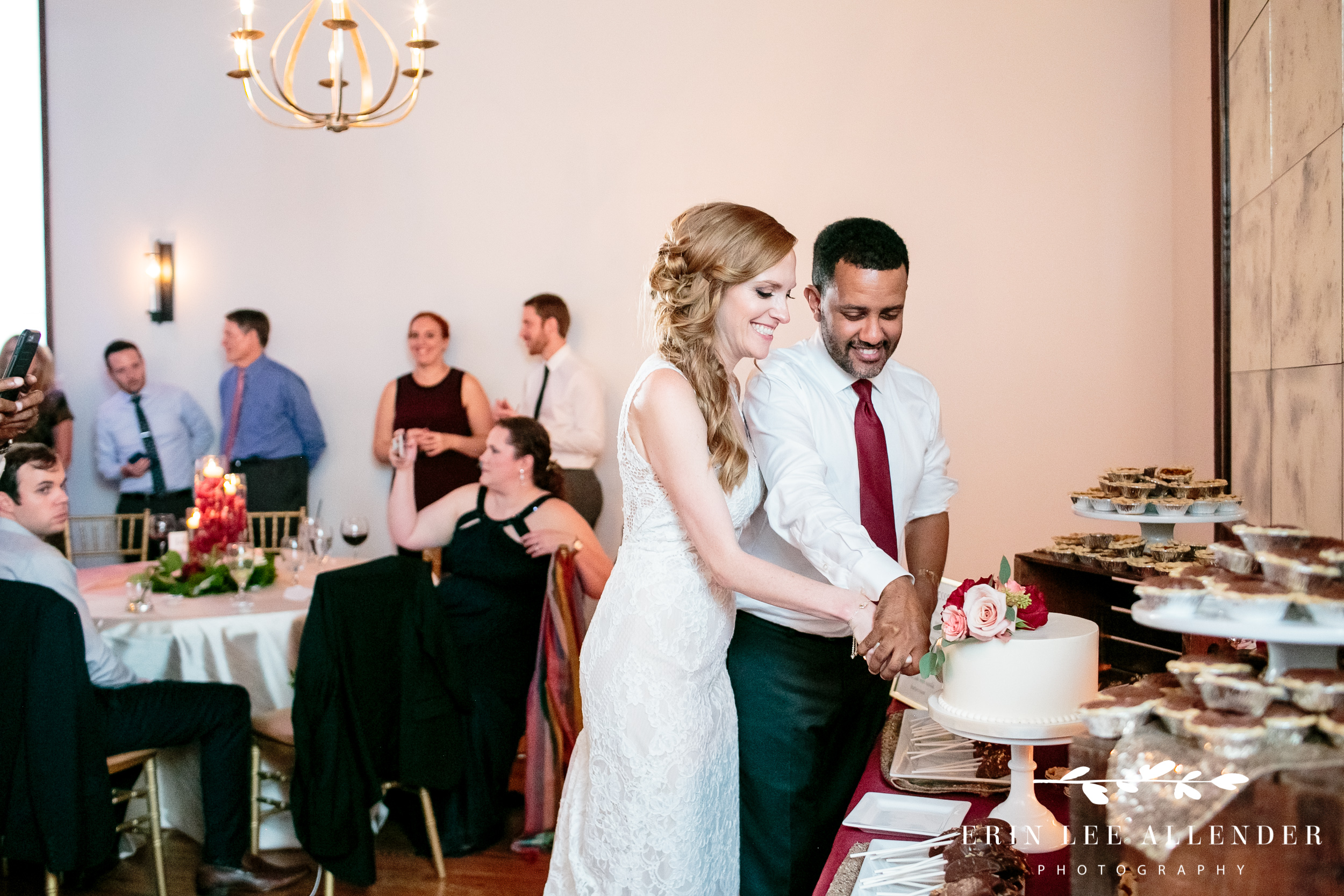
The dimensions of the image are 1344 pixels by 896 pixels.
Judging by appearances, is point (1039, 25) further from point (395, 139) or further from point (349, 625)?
point (349, 625)

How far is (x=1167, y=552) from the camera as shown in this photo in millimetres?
1974

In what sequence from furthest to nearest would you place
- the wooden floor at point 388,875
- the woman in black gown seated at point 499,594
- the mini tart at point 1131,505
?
the woman in black gown seated at point 499,594
the wooden floor at point 388,875
the mini tart at point 1131,505

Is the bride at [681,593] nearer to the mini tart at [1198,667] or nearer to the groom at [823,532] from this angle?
the groom at [823,532]

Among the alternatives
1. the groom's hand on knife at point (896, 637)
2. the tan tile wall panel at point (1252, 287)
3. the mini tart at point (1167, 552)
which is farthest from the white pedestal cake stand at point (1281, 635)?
the tan tile wall panel at point (1252, 287)

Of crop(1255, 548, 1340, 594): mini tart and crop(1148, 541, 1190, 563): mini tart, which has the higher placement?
crop(1255, 548, 1340, 594): mini tart

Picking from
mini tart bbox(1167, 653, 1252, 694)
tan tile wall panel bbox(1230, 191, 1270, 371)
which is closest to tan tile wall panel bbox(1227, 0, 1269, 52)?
tan tile wall panel bbox(1230, 191, 1270, 371)

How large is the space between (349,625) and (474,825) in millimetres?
858

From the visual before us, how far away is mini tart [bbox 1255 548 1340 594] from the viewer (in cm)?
91

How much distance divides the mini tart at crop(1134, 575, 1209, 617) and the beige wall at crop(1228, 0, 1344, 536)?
1.39 meters

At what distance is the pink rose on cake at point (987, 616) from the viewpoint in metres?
1.38

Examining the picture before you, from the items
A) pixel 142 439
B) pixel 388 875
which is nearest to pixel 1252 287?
pixel 388 875

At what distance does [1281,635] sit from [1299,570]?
0.07m

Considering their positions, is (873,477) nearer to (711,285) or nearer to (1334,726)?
(711,285)

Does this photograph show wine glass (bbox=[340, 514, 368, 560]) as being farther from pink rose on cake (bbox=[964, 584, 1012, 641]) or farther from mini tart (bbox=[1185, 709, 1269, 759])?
mini tart (bbox=[1185, 709, 1269, 759])
